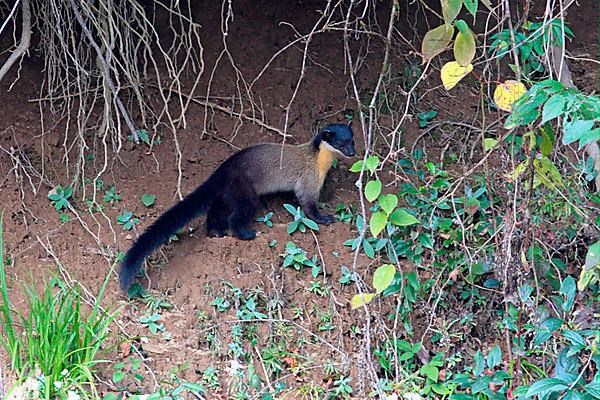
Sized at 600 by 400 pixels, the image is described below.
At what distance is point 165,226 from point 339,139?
4.14 ft

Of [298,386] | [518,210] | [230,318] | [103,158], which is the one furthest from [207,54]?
[518,210]

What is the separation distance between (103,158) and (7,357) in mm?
1660

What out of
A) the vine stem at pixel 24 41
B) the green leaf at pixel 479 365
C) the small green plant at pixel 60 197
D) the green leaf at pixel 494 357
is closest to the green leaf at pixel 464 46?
the green leaf at pixel 494 357

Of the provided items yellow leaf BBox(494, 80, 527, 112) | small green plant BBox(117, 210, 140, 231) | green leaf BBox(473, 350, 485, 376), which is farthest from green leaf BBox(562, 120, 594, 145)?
small green plant BBox(117, 210, 140, 231)

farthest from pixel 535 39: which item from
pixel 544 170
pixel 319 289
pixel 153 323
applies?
pixel 153 323

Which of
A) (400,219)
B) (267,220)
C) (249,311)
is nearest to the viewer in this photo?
(400,219)

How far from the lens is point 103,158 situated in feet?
18.0

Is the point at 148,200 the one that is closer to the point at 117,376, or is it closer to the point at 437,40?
the point at 117,376

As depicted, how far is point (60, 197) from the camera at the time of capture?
203 inches

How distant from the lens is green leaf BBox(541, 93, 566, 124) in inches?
114

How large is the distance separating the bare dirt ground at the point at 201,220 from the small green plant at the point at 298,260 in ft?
0.14

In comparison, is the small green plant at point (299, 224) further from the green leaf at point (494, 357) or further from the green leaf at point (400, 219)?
the green leaf at point (494, 357)

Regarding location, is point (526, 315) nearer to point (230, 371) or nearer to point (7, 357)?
point (230, 371)

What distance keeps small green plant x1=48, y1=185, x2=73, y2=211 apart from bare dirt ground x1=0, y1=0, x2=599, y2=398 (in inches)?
1.9
